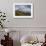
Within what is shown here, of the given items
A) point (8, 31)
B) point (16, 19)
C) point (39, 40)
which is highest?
point (16, 19)

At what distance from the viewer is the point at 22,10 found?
359cm

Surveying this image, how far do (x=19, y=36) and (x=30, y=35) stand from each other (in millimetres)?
293

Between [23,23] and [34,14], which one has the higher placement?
[34,14]

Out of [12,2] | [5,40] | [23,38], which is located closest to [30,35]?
[23,38]

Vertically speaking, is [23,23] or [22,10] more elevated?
[22,10]

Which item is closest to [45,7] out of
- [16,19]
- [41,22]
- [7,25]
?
[41,22]

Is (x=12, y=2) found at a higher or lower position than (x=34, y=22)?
higher

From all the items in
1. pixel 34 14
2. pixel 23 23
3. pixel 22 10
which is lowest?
pixel 23 23

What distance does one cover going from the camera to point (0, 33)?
3566mm

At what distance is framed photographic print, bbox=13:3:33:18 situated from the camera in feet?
11.7

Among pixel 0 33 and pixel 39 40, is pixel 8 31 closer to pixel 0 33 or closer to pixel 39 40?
pixel 0 33

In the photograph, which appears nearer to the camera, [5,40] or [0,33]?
[5,40]

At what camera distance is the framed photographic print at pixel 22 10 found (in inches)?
140

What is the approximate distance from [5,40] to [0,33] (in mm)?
318
